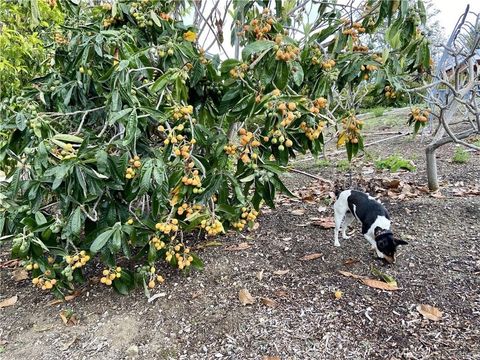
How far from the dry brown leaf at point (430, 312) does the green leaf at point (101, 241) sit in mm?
1552

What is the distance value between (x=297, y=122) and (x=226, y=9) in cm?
122

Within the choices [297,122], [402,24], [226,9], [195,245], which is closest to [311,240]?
[195,245]

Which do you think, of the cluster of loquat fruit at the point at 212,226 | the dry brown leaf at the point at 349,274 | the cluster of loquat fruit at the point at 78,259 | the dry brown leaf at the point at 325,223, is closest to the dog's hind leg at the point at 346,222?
the dry brown leaf at the point at 325,223

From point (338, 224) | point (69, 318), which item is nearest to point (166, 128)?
point (69, 318)

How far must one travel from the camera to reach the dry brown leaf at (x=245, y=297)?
2.13 metres

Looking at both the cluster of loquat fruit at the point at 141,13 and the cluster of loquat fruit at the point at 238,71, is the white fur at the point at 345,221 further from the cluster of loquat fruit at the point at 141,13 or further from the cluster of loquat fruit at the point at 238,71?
the cluster of loquat fruit at the point at 141,13

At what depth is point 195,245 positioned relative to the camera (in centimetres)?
275

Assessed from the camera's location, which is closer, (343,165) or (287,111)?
(287,111)

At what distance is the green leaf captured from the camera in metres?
1.88

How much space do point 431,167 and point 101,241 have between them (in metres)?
2.64

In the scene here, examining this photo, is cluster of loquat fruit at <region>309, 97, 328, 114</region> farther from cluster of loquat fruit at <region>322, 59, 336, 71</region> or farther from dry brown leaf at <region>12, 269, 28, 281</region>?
dry brown leaf at <region>12, 269, 28, 281</region>

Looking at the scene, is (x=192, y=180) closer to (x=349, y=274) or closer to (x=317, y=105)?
(x=317, y=105)

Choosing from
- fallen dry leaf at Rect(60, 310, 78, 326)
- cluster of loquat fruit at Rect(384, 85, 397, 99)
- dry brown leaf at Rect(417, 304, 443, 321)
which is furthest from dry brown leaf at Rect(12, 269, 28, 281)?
cluster of loquat fruit at Rect(384, 85, 397, 99)

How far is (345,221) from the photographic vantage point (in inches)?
107
